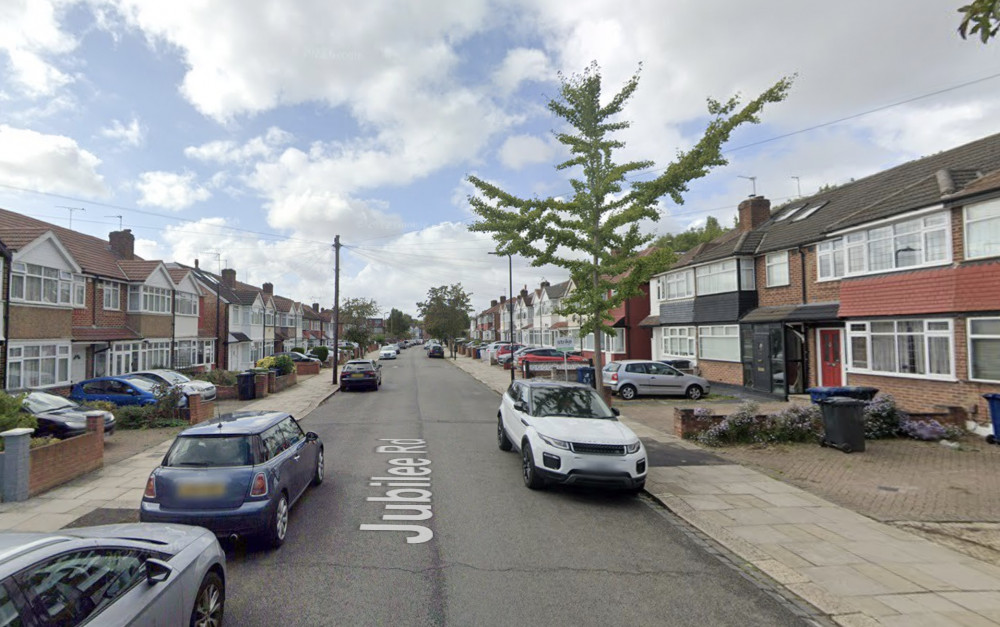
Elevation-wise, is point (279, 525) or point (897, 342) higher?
point (897, 342)

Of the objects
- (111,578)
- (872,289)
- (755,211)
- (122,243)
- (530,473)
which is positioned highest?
(755,211)

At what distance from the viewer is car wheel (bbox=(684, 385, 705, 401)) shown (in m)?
19.3

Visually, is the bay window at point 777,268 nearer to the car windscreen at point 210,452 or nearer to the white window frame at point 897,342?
the white window frame at point 897,342

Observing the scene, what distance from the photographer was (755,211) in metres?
22.7

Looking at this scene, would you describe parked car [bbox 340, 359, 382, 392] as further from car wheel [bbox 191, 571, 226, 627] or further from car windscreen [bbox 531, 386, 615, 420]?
car wheel [bbox 191, 571, 226, 627]

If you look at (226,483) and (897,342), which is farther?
(897,342)

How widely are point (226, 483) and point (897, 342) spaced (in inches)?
619

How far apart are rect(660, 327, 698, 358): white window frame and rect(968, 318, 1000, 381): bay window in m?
12.5

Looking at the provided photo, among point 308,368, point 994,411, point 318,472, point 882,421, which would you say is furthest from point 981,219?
point 308,368

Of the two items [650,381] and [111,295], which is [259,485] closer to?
[650,381]

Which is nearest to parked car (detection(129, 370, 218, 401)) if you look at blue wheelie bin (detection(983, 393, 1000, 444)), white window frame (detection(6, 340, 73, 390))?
white window frame (detection(6, 340, 73, 390))

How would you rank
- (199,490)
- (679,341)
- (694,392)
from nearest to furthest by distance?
1. (199,490)
2. (694,392)
3. (679,341)

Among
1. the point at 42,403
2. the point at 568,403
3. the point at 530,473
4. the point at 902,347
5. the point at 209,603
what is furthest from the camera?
the point at 902,347

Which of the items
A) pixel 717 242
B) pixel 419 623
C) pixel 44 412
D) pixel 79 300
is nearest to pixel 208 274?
pixel 79 300
